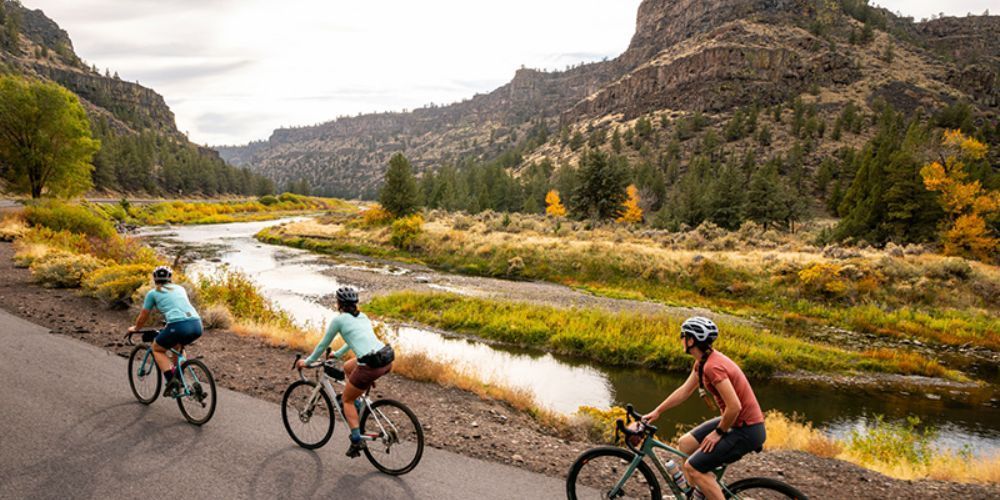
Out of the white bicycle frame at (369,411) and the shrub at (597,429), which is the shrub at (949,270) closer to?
the shrub at (597,429)

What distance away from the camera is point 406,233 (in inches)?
2003

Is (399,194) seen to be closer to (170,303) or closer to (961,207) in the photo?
(170,303)

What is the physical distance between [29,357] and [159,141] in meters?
183

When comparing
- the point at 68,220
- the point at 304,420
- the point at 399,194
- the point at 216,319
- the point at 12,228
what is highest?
the point at 399,194

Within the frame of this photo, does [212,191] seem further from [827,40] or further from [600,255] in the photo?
[827,40]

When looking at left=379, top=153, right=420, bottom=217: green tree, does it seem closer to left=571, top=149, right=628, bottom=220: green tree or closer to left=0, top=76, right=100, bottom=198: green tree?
left=571, top=149, right=628, bottom=220: green tree

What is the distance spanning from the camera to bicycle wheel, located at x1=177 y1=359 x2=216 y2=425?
23.6ft

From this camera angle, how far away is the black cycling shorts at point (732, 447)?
4484 millimetres

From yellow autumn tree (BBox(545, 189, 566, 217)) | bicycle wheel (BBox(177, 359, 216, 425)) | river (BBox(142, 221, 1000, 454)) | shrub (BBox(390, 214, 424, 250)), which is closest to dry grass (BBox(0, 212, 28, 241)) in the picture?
river (BBox(142, 221, 1000, 454))

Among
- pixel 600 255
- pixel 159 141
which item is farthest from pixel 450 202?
pixel 159 141

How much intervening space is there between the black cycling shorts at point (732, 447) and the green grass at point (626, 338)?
52.0 feet

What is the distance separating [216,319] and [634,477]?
1272 centimetres

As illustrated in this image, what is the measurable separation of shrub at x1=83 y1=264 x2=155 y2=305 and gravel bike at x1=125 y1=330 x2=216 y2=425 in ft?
27.7

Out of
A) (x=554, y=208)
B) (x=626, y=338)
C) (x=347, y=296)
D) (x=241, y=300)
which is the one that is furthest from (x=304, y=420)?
(x=554, y=208)
